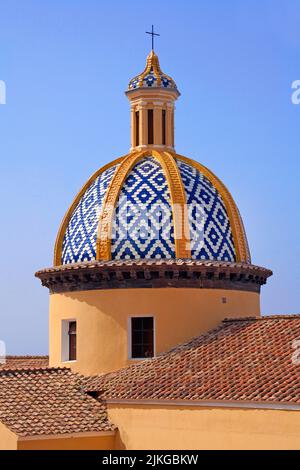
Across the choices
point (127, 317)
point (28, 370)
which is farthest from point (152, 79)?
point (28, 370)

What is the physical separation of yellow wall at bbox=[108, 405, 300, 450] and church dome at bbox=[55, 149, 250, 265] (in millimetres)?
3997

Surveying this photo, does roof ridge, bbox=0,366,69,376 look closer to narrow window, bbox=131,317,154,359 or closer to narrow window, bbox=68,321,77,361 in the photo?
narrow window, bbox=68,321,77,361

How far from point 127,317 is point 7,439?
13.9 ft

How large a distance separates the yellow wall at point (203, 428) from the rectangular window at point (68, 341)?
10.6ft

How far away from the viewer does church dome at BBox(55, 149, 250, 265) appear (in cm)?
1928

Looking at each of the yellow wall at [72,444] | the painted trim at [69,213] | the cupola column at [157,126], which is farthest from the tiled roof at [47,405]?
the cupola column at [157,126]

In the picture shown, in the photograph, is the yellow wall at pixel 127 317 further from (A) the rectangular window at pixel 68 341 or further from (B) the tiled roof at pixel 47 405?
(B) the tiled roof at pixel 47 405

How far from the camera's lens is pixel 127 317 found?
18.9 m

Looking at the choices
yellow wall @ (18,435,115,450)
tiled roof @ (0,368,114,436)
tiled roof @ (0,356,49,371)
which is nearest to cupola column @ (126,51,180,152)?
tiled roof @ (0,368,114,436)

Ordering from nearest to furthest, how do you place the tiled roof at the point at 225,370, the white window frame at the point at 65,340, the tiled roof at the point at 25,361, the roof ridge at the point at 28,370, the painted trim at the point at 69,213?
the tiled roof at the point at 225,370 < the roof ridge at the point at 28,370 < the white window frame at the point at 65,340 < the painted trim at the point at 69,213 < the tiled roof at the point at 25,361

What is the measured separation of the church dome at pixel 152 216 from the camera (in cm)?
1928

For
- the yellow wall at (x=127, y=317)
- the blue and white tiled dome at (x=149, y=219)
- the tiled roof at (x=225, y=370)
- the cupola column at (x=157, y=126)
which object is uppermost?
the cupola column at (x=157, y=126)
